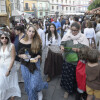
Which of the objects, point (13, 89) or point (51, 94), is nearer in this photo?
point (13, 89)

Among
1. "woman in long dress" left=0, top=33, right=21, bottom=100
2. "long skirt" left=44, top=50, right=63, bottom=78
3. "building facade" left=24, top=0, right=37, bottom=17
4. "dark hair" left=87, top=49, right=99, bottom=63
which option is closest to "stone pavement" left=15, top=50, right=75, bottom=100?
"long skirt" left=44, top=50, right=63, bottom=78

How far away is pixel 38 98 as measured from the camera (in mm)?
2895

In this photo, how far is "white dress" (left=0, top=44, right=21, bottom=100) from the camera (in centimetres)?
265

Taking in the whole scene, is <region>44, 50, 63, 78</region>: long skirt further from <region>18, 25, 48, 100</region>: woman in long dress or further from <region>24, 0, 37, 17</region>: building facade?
<region>24, 0, 37, 17</region>: building facade

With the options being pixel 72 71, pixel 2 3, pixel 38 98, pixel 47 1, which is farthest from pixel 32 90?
pixel 47 1

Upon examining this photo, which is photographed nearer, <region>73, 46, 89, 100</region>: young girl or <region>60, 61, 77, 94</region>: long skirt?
<region>73, 46, 89, 100</region>: young girl

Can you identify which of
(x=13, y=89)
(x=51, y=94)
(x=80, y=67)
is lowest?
(x=51, y=94)

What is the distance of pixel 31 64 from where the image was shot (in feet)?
8.76

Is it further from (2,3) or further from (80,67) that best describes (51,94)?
(2,3)

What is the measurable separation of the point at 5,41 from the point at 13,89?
3.84ft

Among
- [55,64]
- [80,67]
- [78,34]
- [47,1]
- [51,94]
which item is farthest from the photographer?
[47,1]

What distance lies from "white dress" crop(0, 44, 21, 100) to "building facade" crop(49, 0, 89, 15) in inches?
2421

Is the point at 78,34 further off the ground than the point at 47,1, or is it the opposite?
the point at 47,1

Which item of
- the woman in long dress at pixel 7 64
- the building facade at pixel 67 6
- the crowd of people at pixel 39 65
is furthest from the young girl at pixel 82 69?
the building facade at pixel 67 6
